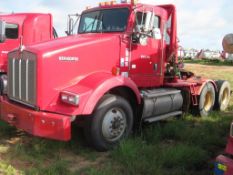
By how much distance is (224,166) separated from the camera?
134 inches

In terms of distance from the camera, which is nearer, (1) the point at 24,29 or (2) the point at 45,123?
(2) the point at 45,123

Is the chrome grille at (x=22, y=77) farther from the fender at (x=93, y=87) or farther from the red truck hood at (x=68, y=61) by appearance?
the fender at (x=93, y=87)

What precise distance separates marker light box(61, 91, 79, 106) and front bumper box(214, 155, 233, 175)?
2.26m

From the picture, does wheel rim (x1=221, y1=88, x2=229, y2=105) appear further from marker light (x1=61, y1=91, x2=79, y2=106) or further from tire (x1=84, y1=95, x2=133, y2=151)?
marker light (x1=61, y1=91, x2=79, y2=106)

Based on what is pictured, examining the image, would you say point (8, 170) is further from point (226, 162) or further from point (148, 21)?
point (148, 21)

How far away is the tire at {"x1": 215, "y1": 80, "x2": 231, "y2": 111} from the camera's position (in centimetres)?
902

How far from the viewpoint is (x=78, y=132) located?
21.3 feet

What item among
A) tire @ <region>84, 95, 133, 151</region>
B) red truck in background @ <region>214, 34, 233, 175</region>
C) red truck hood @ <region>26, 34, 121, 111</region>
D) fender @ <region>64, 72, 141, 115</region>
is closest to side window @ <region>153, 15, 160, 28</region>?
red truck hood @ <region>26, 34, 121, 111</region>

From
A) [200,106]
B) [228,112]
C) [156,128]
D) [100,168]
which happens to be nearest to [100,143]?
[100,168]

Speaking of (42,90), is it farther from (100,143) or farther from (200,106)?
(200,106)

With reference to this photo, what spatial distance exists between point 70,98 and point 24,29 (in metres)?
6.08

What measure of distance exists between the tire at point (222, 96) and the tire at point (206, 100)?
0.26 metres

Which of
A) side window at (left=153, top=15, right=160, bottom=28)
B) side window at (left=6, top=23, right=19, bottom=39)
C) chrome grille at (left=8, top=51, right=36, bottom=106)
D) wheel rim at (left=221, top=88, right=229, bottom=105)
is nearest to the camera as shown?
chrome grille at (left=8, top=51, right=36, bottom=106)

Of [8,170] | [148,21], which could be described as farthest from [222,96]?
[8,170]
